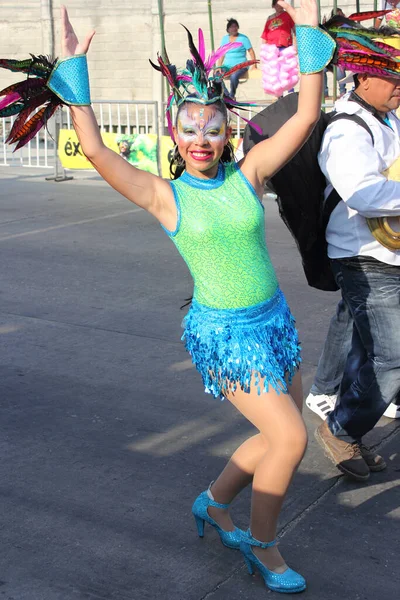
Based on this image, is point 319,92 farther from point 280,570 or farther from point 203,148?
point 280,570

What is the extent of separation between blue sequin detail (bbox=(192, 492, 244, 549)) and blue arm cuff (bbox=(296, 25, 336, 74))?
161cm

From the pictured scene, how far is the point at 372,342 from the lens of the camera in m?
3.84

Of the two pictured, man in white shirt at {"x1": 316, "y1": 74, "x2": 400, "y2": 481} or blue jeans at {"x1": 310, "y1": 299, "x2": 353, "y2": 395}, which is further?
blue jeans at {"x1": 310, "y1": 299, "x2": 353, "y2": 395}

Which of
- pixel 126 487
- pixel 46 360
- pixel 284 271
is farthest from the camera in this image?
pixel 284 271

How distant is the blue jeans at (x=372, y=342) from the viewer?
3791 millimetres

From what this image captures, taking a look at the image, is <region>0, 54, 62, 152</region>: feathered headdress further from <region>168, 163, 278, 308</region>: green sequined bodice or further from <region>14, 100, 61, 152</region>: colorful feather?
<region>168, 163, 278, 308</region>: green sequined bodice

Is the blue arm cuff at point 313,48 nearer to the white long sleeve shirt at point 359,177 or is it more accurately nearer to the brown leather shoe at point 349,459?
the white long sleeve shirt at point 359,177

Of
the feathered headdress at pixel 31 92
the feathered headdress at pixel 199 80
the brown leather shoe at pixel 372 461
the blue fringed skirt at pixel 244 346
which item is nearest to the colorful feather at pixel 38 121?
the feathered headdress at pixel 31 92

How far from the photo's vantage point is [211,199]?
3104mm

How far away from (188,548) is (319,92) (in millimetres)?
1766

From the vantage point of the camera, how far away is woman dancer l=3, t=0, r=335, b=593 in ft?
10.1

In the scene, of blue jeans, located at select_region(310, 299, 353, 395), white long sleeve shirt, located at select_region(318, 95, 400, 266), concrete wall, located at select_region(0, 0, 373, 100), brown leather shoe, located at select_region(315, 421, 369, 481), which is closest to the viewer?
white long sleeve shirt, located at select_region(318, 95, 400, 266)

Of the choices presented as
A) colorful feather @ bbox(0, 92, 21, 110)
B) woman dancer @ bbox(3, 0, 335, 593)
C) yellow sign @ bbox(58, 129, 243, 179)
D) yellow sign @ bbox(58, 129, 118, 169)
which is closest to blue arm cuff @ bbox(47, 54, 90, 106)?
woman dancer @ bbox(3, 0, 335, 593)

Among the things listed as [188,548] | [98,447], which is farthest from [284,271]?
[188,548]
